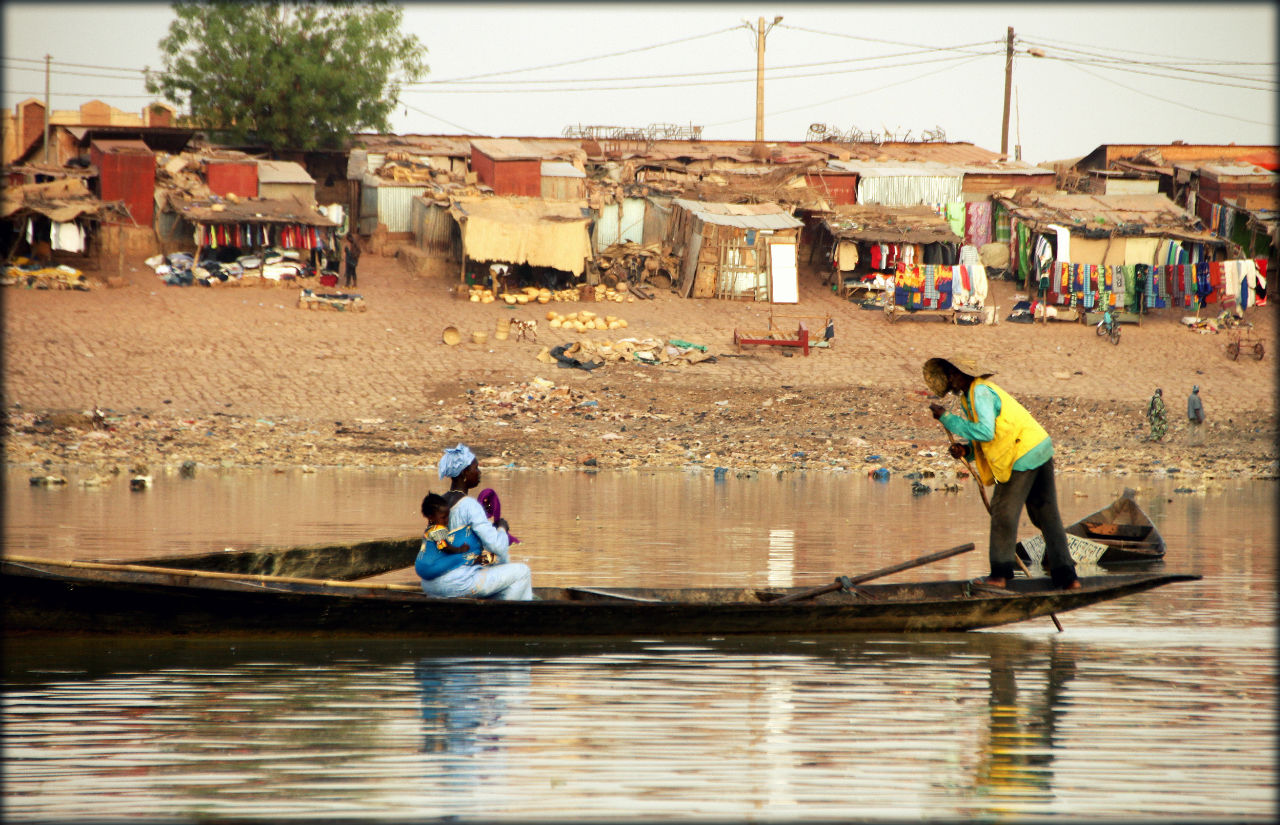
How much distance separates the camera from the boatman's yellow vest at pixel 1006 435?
729 cm

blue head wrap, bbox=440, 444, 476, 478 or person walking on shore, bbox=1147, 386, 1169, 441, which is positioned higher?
blue head wrap, bbox=440, 444, 476, 478

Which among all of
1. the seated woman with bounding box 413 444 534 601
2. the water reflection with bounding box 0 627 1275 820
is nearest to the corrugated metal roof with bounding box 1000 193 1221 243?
the water reflection with bounding box 0 627 1275 820

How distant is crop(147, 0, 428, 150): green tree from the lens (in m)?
32.2

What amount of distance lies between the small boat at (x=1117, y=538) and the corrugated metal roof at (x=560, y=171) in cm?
2400

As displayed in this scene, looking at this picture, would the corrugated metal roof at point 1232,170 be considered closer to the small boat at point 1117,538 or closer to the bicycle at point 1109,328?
the bicycle at point 1109,328

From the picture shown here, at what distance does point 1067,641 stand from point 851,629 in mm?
1369

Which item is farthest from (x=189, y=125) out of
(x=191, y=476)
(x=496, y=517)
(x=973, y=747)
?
(x=973, y=747)

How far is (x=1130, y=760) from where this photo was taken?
506 cm

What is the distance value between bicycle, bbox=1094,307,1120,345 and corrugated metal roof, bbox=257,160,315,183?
61.3ft

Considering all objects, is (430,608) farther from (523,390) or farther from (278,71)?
(278,71)

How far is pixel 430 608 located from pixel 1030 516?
355 cm

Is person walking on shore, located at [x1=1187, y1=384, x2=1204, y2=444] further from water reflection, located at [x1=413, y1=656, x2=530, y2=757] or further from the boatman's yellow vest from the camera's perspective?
water reflection, located at [x1=413, y1=656, x2=530, y2=757]

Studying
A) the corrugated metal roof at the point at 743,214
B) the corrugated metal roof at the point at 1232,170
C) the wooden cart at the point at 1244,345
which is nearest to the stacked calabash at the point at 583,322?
the corrugated metal roof at the point at 743,214

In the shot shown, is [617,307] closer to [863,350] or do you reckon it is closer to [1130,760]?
[863,350]
